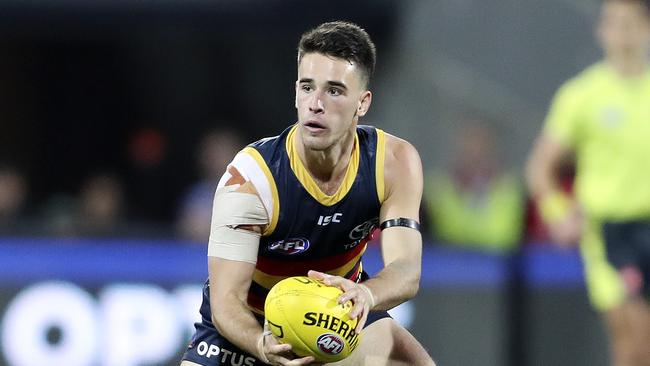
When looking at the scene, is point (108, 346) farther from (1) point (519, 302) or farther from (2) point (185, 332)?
(1) point (519, 302)

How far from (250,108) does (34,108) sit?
8.26 feet

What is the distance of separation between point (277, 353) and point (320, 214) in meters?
0.83

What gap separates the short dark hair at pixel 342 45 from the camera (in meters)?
5.73

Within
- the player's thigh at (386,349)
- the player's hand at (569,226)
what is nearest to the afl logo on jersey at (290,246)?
the player's thigh at (386,349)

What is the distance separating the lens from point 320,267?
20.2ft

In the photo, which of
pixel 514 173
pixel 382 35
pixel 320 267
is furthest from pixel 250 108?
pixel 320 267

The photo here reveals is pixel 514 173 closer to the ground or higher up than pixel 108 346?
higher up

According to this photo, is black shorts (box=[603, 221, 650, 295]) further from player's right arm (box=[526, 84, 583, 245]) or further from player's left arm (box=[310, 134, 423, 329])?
player's left arm (box=[310, 134, 423, 329])

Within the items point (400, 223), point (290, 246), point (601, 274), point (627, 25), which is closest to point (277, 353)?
point (290, 246)

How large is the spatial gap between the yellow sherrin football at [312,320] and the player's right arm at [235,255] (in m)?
0.21

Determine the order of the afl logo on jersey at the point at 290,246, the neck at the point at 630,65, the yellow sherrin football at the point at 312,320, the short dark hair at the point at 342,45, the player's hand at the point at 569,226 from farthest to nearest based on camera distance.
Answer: the neck at the point at 630,65 → the player's hand at the point at 569,226 → the afl logo on jersey at the point at 290,246 → the short dark hair at the point at 342,45 → the yellow sherrin football at the point at 312,320

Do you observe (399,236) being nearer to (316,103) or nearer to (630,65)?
(316,103)

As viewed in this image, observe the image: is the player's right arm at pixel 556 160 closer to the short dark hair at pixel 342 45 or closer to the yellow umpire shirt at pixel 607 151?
the yellow umpire shirt at pixel 607 151

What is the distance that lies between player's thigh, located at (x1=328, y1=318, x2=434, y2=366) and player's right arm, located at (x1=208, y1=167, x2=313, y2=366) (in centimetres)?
66
